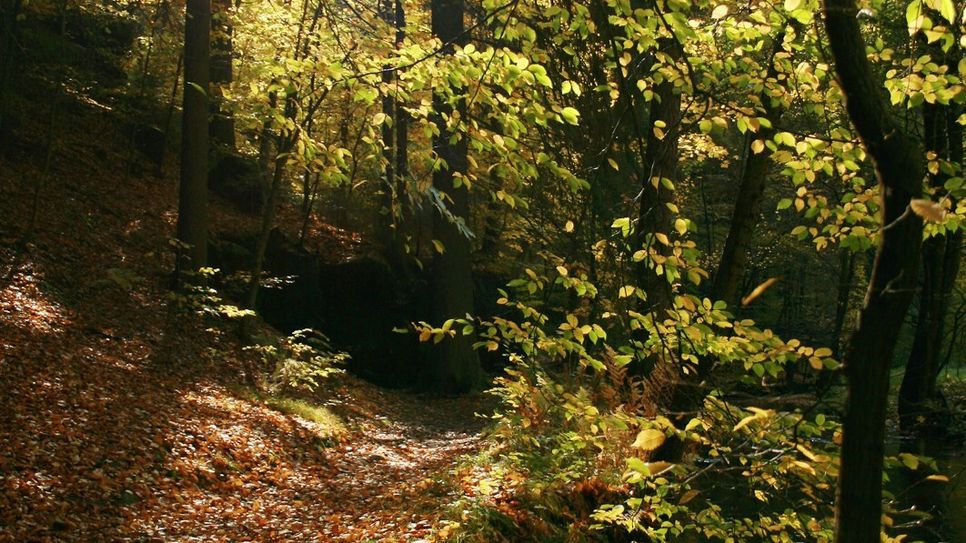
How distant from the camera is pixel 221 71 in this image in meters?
14.8

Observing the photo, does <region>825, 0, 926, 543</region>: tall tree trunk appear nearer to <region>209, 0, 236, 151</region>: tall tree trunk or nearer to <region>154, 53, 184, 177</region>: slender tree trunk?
<region>209, 0, 236, 151</region>: tall tree trunk

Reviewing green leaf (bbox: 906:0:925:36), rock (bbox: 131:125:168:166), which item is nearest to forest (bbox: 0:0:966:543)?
green leaf (bbox: 906:0:925:36)

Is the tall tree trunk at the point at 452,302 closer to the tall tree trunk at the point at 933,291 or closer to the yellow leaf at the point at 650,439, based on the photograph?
the tall tree trunk at the point at 933,291

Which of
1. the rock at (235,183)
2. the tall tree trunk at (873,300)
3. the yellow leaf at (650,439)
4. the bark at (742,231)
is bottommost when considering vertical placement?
the yellow leaf at (650,439)

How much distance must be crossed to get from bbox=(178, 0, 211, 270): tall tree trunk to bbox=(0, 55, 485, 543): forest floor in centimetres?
104

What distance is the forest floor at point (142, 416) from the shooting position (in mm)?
5945

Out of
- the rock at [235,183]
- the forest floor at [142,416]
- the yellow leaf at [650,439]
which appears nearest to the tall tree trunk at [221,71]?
the rock at [235,183]

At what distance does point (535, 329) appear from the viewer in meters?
3.36

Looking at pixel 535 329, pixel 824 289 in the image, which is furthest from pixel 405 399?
pixel 824 289

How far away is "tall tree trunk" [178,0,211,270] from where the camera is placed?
10.8 m

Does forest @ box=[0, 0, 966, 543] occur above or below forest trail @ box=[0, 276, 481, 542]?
above

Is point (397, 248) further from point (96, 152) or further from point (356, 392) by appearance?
point (96, 152)

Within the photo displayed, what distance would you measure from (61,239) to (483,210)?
9.67 metres

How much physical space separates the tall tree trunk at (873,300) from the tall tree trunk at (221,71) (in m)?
10.2
